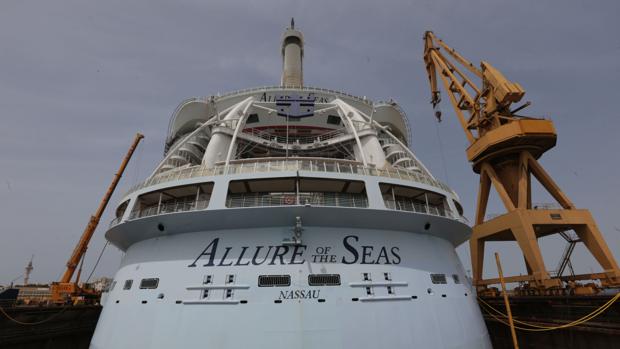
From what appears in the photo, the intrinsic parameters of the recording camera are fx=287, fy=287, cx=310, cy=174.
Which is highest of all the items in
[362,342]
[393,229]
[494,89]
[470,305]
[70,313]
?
[494,89]

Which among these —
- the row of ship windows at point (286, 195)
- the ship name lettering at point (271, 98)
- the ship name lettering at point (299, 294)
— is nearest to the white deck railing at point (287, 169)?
the row of ship windows at point (286, 195)

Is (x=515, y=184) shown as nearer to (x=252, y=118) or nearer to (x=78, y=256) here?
(x=252, y=118)

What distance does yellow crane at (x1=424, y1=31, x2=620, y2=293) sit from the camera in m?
20.2

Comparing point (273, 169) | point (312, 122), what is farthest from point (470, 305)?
point (312, 122)

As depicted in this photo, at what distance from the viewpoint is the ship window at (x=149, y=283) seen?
12.2 m

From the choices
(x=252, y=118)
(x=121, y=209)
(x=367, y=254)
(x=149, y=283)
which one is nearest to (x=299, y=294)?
(x=367, y=254)

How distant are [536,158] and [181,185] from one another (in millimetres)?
28314

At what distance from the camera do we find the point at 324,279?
11.4 m

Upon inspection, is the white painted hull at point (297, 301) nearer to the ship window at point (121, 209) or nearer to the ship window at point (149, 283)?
the ship window at point (149, 283)

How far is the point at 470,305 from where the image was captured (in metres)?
13.7

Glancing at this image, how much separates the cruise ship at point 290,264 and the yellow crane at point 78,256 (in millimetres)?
16020

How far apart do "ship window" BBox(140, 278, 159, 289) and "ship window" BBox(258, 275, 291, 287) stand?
4739 mm

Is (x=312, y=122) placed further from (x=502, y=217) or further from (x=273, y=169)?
(x=502, y=217)

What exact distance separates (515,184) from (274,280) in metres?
23.1
